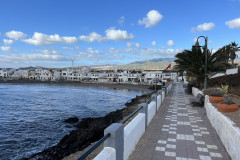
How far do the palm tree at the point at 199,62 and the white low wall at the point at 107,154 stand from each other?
16559 mm

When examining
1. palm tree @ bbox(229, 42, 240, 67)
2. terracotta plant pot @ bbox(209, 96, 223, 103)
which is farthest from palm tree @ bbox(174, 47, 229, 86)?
palm tree @ bbox(229, 42, 240, 67)

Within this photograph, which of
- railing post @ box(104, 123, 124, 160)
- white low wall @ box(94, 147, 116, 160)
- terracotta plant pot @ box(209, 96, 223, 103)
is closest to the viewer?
white low wall @ box(94, 147, 116, 160)

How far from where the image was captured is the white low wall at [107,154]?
3186 millimetres

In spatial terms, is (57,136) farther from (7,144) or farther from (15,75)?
(15,75)

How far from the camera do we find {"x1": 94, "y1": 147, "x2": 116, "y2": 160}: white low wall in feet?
10.5

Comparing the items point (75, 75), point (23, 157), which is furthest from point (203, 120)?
point (75, 75)

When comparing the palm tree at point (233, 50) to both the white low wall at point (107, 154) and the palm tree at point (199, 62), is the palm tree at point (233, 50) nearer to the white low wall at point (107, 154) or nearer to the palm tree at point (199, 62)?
the palm tree at point (199, 62)

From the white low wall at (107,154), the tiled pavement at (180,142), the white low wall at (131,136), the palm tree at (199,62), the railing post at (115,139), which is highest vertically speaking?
the palm tree at (199,62)

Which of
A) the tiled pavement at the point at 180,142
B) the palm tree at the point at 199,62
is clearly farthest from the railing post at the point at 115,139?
the palm tree at the point at 199,62

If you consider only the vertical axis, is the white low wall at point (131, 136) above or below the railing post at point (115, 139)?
below

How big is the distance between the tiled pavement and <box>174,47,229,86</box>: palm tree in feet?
34.5

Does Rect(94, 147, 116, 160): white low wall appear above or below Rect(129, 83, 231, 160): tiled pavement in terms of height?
above

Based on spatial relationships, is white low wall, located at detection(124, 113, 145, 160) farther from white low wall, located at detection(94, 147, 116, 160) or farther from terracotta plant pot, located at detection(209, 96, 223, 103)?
terracotta plant pot, located at detection(209, 96, 223, 103)

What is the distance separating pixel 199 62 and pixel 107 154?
56.5 ft
